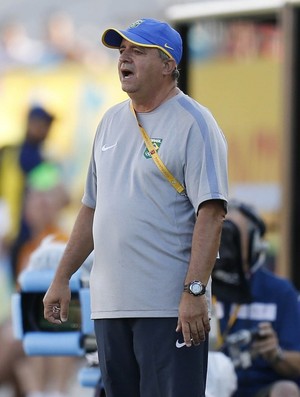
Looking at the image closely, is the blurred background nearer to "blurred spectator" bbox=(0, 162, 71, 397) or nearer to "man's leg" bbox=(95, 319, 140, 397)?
"blurred spectator" bbox=(0, 162, 71, 397)

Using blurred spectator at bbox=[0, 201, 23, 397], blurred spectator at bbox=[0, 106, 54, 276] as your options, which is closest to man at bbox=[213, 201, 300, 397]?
blurred spectator at bbox=[0, 106, 54, 276]

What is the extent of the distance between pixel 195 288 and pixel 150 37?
79 cm

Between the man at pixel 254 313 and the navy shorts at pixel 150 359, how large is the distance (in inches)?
44.3

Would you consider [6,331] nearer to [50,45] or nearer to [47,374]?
[47,374]

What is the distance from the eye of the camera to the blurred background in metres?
7.09

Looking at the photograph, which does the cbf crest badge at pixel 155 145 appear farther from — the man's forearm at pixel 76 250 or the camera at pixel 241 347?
the camera at pixel 241 347

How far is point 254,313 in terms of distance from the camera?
4.98m

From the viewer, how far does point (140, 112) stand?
3701 mm

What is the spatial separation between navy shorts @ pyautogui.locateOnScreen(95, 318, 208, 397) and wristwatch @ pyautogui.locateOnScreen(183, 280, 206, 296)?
0.13m

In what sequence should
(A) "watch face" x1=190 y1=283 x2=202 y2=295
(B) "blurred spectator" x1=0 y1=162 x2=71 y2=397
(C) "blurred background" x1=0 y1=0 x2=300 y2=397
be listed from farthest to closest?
(B) "blurred spectator" x1=0 y1=162 x2=71 y2=397
(C) "blurred background" x1=0 y1=0 x2=300 y2=397
(A) "watch face" x1=190 y1=283 x2=202 y2=295

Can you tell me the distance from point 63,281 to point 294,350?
140 cm

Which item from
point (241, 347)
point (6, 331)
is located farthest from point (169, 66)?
point (6, 331)

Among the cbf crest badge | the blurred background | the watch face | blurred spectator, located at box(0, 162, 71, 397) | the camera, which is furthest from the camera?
blurred spectator, located at box(0, 162, 71, 397)

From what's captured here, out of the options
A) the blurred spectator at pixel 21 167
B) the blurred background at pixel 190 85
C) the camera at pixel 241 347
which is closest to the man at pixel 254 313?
the camera at pixel 241 347
